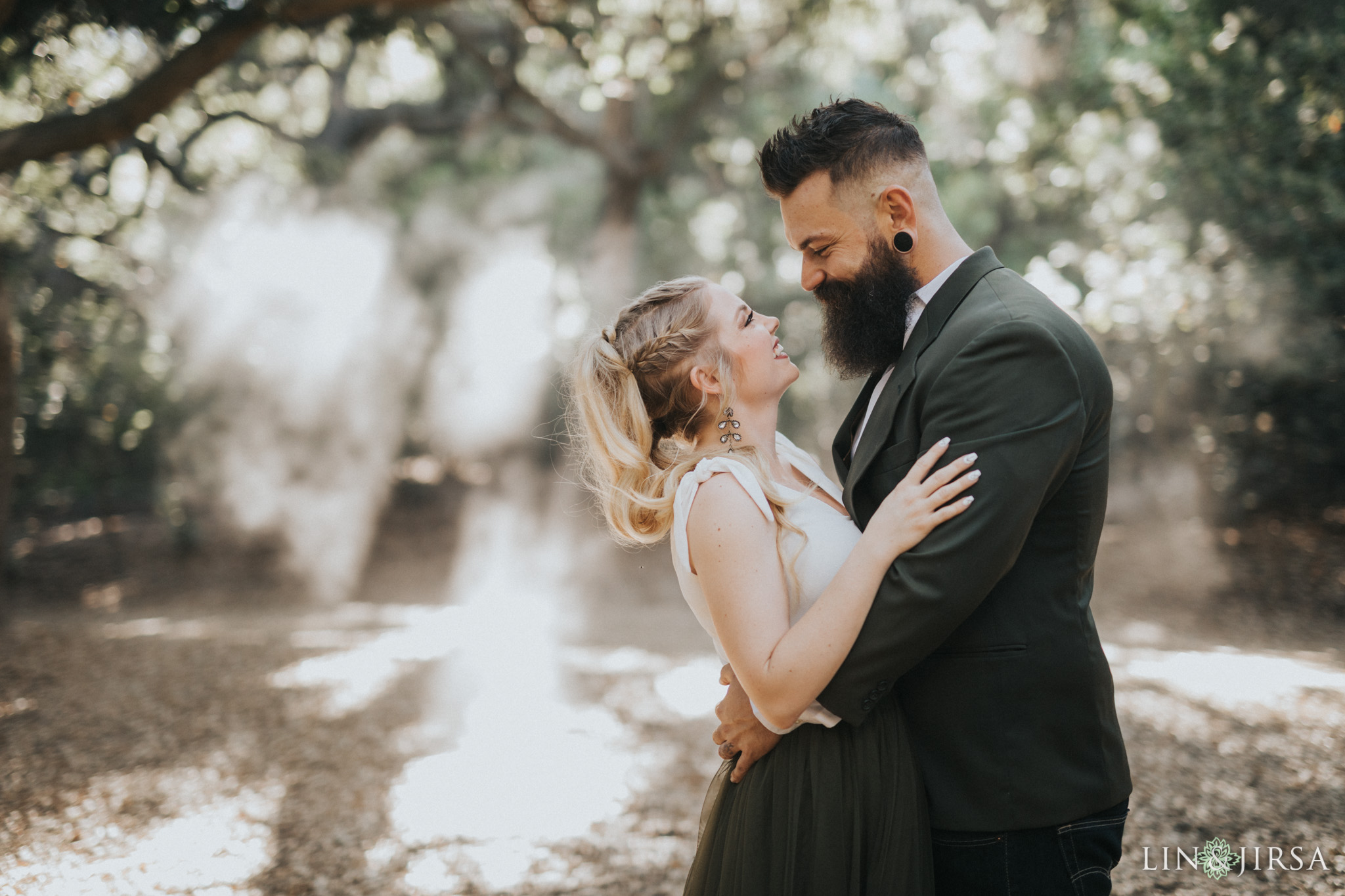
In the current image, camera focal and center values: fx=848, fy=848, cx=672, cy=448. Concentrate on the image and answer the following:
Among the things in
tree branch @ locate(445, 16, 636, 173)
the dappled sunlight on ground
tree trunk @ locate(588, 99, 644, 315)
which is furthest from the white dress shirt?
tree trunk @ locate(588, 99, 644, 315)

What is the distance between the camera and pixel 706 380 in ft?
7.46

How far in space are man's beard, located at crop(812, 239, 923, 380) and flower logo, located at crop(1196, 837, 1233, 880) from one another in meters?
3.26

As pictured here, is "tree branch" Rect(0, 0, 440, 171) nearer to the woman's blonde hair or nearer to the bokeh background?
the bokeh background

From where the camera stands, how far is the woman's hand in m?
1.62

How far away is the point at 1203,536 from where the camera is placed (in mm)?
11211

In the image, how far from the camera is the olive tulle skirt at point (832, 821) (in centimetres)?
180

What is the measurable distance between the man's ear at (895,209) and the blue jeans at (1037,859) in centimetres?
140

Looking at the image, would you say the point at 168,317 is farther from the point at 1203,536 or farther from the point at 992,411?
the point at 1203,536

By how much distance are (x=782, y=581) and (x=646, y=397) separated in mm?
716

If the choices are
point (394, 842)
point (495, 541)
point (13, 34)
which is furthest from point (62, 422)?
point (394, 842)

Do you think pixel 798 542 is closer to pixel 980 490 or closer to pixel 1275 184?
pixel 980 490

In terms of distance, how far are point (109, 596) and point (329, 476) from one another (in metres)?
3.72

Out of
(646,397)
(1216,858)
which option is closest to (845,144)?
(646,397)

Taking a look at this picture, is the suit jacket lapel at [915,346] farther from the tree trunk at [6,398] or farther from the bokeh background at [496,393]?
the tree trunk at [6,398]
